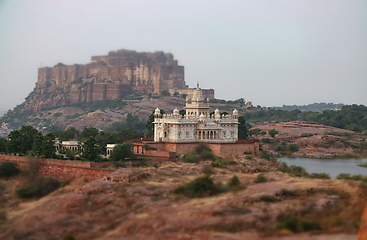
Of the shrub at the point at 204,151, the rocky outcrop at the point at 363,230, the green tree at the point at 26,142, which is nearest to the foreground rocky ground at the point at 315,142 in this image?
the shrub at the point at 204,151

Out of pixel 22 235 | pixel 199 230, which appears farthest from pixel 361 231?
pixel 22 235

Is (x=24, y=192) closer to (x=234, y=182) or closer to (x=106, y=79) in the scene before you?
(x=234, y=182)

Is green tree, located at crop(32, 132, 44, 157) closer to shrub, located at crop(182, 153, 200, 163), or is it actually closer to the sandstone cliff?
shrub, located at crop(182, 153, 200, 163)

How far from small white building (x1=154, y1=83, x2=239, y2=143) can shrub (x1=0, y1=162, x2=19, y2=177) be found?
1107cm

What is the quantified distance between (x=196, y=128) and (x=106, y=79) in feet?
275

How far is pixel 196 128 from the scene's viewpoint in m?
43.5

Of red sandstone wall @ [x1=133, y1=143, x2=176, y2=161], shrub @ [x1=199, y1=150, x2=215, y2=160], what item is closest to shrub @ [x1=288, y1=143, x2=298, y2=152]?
shrub @ [x1=199, y1=150, x2=215, y2=160]

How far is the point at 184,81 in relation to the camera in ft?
399

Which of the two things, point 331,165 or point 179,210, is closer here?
point 179,210

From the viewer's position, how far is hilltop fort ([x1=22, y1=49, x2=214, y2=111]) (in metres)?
117

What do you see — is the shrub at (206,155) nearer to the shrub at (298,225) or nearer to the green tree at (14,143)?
the green tree at (14,143)

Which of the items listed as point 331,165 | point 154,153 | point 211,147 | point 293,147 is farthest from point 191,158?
point 293,147

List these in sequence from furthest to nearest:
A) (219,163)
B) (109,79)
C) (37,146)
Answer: (109,79) < (37,146) < (219,163)

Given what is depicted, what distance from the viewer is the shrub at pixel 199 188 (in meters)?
28.8
